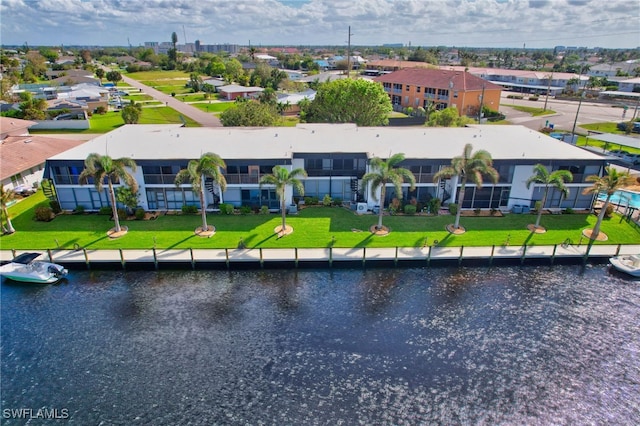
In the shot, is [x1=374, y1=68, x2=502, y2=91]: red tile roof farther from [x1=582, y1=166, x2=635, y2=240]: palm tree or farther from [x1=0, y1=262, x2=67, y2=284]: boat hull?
[x1=0, y1=262, x2=67, y2=284]: boat hull

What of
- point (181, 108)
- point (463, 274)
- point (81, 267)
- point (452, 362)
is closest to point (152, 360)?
point (81, 267)

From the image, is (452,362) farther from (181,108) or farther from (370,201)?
(181,108)

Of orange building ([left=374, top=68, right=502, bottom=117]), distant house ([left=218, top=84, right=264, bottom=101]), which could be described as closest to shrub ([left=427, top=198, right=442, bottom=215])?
orange building ([left=374, top=68, right=502, bottom=117])

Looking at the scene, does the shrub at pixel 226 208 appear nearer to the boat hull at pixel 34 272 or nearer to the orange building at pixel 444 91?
the boat hull at pixel 34 272

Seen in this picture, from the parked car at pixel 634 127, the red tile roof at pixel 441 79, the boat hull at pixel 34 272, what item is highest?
the red tile roof at pixel 441 79

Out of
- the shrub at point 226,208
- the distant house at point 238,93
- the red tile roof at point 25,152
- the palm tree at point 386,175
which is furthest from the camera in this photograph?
the distant house at point 238,93

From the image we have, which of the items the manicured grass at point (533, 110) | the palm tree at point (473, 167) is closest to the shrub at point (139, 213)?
the palm tree at point (473, 167)
